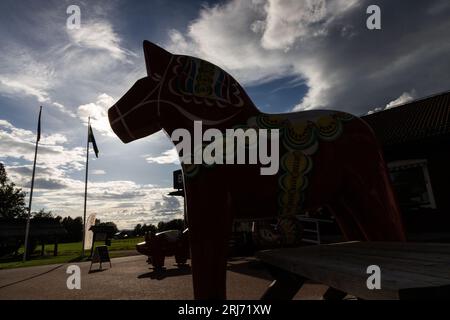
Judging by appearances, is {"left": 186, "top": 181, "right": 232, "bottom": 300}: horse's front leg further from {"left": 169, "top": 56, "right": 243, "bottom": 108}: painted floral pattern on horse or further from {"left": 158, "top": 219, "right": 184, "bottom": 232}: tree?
{"left": 158, "top": 219, "right": 184, "bottom": 232}: tree

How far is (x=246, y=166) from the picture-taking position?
2316mm

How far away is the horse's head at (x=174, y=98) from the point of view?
2553 millimetres

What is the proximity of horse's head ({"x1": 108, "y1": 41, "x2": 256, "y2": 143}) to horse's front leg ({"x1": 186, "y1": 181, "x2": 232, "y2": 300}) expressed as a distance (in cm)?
65

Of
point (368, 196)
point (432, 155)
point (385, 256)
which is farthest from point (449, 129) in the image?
point (385, 256)

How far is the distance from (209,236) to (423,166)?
8.92 meters

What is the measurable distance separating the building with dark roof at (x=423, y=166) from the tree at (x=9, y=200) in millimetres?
57416

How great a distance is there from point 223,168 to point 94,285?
6.24 meters

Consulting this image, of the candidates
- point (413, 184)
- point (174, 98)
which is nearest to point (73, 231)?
point (413, 184)

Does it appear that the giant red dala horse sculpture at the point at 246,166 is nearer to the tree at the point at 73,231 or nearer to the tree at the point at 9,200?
the tree at the point at 9,200

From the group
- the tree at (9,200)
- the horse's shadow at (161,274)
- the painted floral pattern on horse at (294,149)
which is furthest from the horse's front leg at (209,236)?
the tree at (9,200)

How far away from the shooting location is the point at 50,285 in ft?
23.9

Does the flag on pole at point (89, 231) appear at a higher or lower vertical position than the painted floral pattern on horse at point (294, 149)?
lower

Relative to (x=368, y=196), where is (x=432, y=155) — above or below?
above
